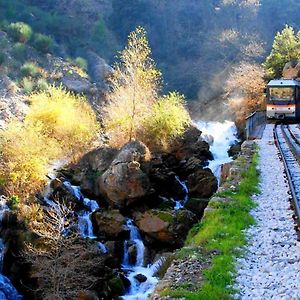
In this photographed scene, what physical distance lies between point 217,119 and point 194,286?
49012 mm

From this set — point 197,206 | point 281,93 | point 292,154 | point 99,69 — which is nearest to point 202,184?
point 197,206

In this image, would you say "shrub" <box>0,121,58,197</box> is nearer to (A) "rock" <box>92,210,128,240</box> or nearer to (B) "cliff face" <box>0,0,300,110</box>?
(A) "rock" <box>92,210,128,240</box>

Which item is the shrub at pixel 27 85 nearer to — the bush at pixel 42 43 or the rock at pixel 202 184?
the bush at pixel 42 43

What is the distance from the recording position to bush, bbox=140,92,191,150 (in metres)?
29.3

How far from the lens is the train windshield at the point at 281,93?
104 ft

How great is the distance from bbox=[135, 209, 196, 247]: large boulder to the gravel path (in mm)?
6357

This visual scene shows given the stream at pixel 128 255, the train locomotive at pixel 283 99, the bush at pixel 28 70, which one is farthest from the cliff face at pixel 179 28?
the stream at pixel 128 255

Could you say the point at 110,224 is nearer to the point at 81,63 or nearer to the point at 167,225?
the point at 167,225

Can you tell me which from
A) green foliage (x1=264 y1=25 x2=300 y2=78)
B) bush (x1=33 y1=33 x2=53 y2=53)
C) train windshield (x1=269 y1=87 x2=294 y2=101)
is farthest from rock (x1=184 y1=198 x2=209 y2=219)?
bush (x1=33 y1=33 x2=53 y2=53)

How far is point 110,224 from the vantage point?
70.7 ft

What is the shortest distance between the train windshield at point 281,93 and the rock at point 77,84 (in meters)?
21.3

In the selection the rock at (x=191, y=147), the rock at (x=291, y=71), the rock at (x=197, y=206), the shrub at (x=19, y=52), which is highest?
the shrub at (x=19, y=52)

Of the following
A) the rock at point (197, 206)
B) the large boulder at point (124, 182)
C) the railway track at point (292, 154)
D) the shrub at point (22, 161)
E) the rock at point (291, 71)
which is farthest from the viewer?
the rock at point (291, 71)

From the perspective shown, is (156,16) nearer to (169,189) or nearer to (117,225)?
(169,189)
